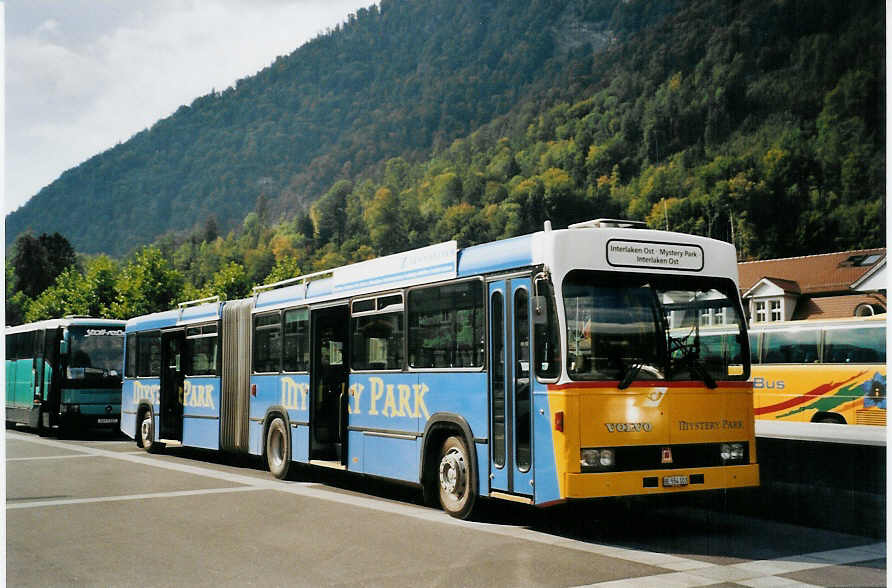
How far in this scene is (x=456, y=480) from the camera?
10477 millimetres

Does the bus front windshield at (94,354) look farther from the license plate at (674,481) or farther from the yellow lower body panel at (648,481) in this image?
the license plate at (674,481)

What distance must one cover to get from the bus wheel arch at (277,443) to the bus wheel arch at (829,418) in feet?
37.6

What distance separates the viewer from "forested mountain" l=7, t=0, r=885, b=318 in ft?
302

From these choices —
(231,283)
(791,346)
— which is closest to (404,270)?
(791,346)

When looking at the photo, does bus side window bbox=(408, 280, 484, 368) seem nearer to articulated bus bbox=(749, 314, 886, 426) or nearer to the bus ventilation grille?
the bus ventilation grille

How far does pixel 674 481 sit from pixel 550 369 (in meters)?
1.52

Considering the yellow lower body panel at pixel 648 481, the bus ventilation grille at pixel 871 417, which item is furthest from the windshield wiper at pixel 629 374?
the bus ventilation grille at pixel 871 417

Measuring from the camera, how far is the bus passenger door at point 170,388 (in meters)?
19.6

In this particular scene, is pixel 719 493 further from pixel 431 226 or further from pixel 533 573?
pixel 431 226

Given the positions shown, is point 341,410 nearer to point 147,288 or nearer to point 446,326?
point 446,326

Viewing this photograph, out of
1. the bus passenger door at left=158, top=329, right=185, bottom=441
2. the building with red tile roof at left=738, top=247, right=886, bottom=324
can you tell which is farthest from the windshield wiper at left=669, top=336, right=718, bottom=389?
the building with red tile roof at left=738, top=247, right=886, bottom=324

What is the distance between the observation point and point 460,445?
10.5 meters

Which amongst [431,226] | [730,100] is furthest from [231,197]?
[730,100]

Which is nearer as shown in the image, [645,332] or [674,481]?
[674,481]
